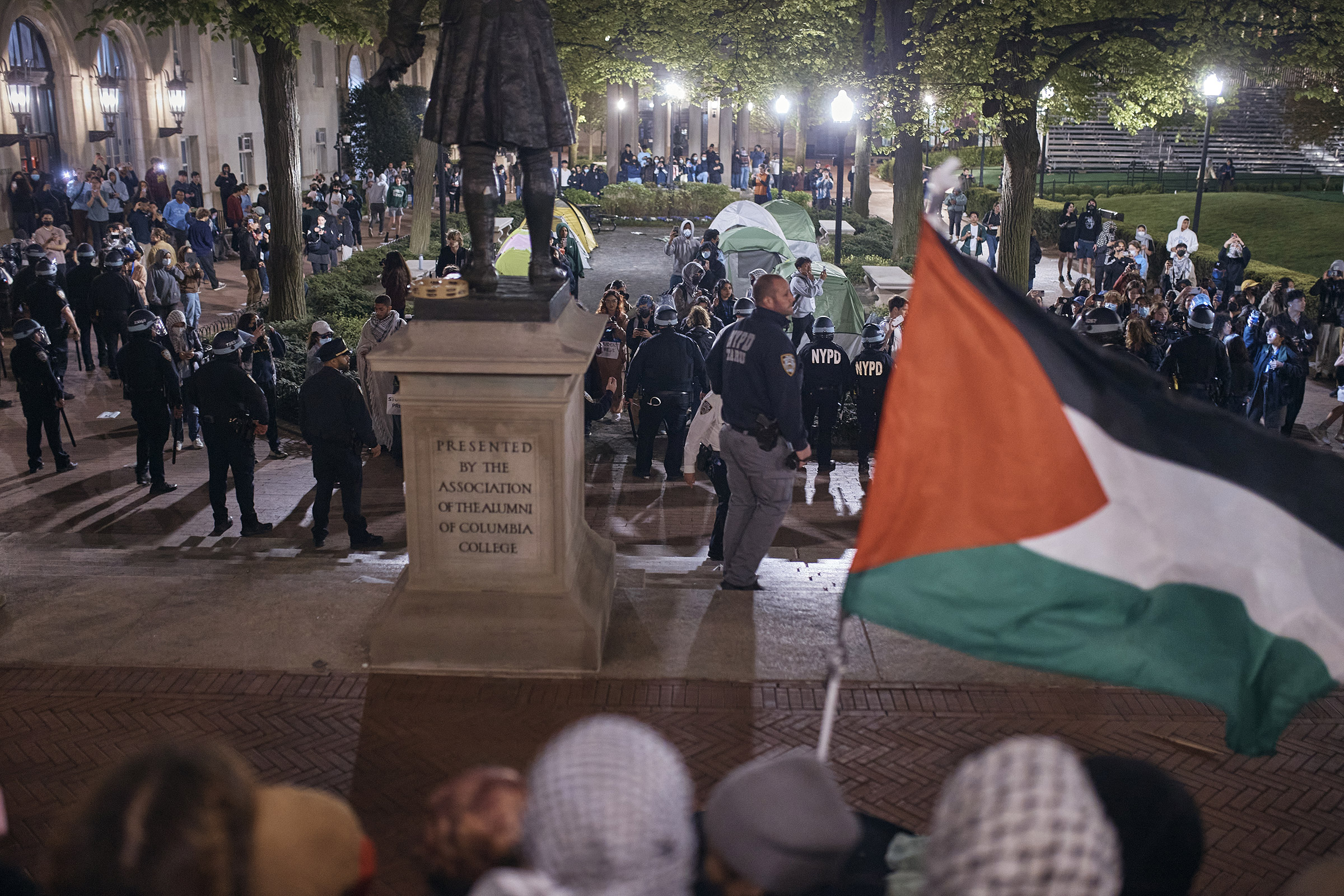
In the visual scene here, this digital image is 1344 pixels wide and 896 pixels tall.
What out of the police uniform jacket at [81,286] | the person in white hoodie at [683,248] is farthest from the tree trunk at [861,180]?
the police uniform jacket at [81,286]

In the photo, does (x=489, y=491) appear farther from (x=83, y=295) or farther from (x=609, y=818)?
(x=83, y=295)

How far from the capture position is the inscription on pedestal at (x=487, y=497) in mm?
6438

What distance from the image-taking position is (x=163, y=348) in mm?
10914

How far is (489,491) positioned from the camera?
651 cm

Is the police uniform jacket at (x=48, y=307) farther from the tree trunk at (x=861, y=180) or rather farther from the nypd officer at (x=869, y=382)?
the tree trunk at (x=861, y=180)

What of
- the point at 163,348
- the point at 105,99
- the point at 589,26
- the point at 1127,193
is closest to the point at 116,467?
the point at 163,348

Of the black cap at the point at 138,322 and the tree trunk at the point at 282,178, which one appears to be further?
the tree trunk at the point at 282,178

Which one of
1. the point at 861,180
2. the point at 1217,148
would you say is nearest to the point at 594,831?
the point at 861,180

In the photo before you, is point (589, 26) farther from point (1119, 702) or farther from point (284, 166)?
point (1119, 702)

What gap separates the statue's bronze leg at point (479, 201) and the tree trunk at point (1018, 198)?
14630mm

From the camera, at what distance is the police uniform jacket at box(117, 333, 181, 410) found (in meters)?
10.7

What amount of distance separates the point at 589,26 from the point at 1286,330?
16.9 m

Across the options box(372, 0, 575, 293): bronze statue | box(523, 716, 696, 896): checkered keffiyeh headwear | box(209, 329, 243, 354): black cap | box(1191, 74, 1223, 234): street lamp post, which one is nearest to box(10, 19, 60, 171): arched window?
box(209, 329, 243, 354): black cap

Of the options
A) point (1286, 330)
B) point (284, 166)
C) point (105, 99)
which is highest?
point (105, 99)
